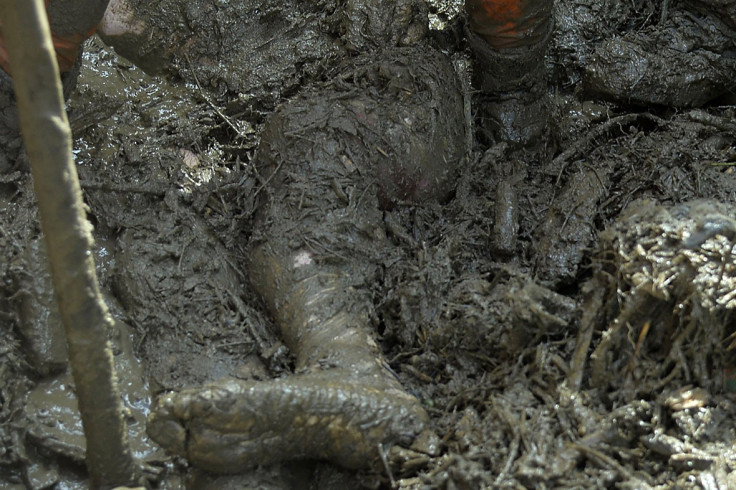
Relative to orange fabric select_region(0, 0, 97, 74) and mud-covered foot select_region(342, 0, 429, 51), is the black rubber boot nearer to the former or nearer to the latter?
mud-covered foot select_region(342, 0, 429, 51)

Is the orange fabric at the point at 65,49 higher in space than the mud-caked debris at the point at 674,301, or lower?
higher

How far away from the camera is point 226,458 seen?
2441 millimetres

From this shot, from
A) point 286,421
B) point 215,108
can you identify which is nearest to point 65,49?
point 215,108

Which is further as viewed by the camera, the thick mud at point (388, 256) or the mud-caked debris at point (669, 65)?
the mud-caked debris at point (669, 65)

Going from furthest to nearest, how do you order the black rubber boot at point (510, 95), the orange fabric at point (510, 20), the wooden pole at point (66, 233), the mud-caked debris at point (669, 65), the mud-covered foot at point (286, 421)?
the mud-caked debris at point (669, 65) → the black rubber boot at point (510, 95) → the orange fabric at point (510, 20) → the mud-covered foot at point (286, 421) → the wooden pole at point (66, 233)

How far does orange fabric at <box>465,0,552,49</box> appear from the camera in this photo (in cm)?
367

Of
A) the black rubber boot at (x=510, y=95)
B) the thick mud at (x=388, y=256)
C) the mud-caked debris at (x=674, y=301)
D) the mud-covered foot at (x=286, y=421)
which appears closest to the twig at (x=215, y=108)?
the thick mud at (x=388, y=256)

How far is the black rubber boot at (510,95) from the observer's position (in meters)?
3.90

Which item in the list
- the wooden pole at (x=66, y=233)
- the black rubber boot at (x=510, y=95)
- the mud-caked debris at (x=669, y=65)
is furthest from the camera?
the mud-caked debris at (x=669, y=65)

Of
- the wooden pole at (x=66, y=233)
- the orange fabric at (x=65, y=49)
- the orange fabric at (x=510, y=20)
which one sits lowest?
the wooden pole at (x=66, y=233)

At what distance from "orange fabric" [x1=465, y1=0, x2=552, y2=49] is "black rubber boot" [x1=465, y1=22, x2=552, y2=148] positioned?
6cm

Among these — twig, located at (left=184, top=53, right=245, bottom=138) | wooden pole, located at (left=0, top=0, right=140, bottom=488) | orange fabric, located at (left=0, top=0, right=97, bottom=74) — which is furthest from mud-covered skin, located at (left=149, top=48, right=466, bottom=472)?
orange fabric, located at (left=0, top=0, right=97, bottom=74)

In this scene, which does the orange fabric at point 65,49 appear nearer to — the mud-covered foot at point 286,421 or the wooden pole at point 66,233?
the wooden pole at point 66,233

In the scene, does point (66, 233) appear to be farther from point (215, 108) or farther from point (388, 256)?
point (215, 108)
